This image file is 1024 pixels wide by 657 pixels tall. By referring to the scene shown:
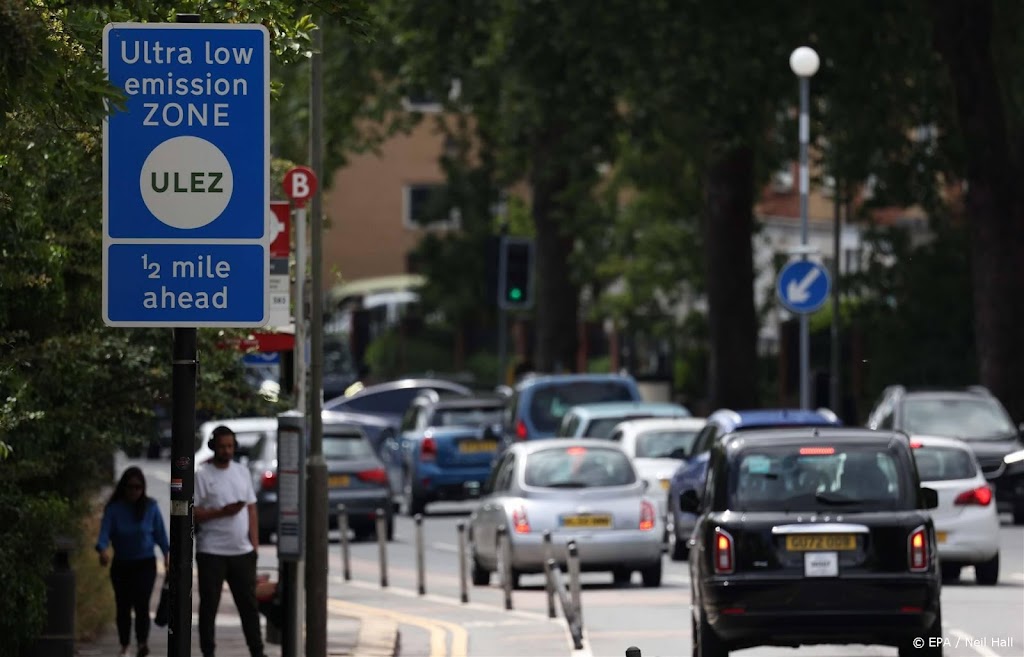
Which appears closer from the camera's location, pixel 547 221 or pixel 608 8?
pixel 608 8

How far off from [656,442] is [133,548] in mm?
12715

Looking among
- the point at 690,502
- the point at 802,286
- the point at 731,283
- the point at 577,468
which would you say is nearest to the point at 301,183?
the point at 690,502

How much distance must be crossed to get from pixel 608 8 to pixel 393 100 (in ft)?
22.0

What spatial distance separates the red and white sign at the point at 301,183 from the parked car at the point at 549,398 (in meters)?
16.7

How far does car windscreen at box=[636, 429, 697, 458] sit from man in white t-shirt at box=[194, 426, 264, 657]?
12499 mm

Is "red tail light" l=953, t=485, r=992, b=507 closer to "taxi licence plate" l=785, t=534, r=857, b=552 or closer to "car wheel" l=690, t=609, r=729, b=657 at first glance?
"car wheel" l=690, t=609, r=729, b=657

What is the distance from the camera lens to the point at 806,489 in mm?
14461

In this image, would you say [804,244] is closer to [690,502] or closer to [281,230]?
[281,230]

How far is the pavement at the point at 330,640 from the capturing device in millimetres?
17375

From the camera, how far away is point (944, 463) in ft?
73.9

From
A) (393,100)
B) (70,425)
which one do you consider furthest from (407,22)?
(70,425)

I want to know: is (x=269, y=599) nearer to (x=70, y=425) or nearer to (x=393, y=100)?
(x=70, y=425)

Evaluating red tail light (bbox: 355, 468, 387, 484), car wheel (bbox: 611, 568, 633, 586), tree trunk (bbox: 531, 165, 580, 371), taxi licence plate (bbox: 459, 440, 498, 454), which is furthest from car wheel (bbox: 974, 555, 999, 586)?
tree trunk (bbox: 531, 165, 580, 371)

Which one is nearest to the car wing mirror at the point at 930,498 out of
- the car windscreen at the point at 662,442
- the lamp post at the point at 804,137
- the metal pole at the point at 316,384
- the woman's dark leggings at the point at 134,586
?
the metal pole at the point at 316,384
